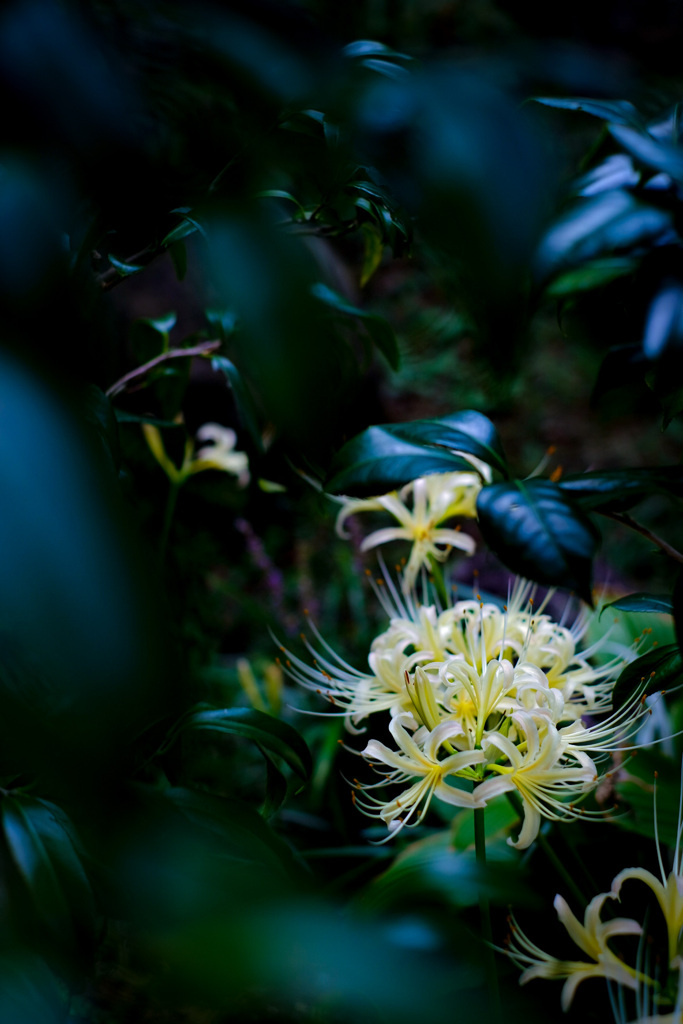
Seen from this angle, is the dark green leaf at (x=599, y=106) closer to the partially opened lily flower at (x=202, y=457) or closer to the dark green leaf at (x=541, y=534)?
the dark green leaf at (x=541, y=534)

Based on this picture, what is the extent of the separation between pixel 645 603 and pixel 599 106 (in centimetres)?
32

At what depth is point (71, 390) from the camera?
0.18m

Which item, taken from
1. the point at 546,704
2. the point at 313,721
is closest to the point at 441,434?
the point at 546,704

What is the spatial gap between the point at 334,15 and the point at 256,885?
376 millimetres

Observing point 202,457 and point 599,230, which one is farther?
point 202,457

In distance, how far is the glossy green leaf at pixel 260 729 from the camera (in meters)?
0.50

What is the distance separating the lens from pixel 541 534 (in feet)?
1.09

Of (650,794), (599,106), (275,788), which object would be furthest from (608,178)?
(650,794)

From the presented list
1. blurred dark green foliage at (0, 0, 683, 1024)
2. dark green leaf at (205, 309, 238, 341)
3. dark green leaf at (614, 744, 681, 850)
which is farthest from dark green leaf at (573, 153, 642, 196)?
dark green leaf at (614, 744, 681, 850)

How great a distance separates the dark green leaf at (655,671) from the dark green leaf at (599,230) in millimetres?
281

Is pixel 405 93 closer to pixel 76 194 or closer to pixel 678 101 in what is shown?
pixel 76 194

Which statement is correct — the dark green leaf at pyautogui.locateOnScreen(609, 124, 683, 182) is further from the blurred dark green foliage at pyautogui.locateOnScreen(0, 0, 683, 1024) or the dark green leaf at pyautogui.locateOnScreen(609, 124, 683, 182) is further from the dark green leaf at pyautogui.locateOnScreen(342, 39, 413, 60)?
the dark green leaf at pyautogui.locateOnScreen(342, 39, 413, 60)

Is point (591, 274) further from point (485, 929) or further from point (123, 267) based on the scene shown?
point (485, 929)

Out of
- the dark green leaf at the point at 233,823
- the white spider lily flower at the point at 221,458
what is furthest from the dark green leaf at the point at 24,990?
the white spider lily flower at the point at 221,458
